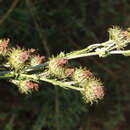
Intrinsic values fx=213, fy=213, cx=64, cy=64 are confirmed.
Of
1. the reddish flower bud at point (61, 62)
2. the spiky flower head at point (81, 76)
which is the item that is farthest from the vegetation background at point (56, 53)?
the reddish flower bud at point (61, 62)

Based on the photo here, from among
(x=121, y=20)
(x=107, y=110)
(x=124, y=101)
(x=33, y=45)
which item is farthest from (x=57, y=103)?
(x=121, y=20)

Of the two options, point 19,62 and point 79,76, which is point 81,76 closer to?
point 79,76

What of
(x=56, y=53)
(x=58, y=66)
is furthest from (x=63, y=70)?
(x=56, y=53)

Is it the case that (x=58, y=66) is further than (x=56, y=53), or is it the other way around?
(x=56, y=53)

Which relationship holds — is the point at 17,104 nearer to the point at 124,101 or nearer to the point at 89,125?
the point at 89,125

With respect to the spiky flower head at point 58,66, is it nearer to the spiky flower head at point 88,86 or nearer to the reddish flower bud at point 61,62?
the reddish flower bud at point 61,62

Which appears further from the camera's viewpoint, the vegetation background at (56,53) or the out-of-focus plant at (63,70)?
the vegetation background at (56,53)

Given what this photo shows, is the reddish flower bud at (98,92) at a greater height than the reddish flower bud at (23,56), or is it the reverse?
the reddish flower bud at (23,56)

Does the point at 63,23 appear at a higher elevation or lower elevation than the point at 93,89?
higher
